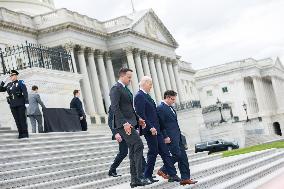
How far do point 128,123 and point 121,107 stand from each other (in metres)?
0.44

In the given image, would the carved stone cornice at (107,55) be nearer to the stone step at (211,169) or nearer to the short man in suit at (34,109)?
the short man in suit at (34,109)

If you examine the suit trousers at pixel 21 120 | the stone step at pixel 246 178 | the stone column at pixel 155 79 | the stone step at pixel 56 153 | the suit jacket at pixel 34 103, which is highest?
the stone column at pixel 155 79

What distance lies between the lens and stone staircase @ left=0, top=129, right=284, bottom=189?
37.2 feet

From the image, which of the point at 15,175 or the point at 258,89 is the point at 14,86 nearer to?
the point at 15,175

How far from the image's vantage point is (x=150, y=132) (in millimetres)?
11297

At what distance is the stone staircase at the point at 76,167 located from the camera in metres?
11.3

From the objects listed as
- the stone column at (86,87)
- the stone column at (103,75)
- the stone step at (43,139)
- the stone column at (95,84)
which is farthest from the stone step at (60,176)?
the stone column at (103,75)

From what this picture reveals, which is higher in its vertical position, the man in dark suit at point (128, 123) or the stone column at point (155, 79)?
the stone column at point (155, 79)

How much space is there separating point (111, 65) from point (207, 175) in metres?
44.9

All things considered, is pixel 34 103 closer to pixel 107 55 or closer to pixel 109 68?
pixel 109 68

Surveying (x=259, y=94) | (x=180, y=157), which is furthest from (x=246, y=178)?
(x=259, y=94)

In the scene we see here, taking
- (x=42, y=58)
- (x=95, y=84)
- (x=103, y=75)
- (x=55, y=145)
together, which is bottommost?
(x=55, y=145)

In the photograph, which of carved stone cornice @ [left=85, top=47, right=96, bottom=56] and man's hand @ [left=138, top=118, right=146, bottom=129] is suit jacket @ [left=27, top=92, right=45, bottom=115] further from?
carved stone cornice @ [left=85, top=47, right=96, bottom=56]

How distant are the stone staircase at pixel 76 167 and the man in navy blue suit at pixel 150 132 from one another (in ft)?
1.34
